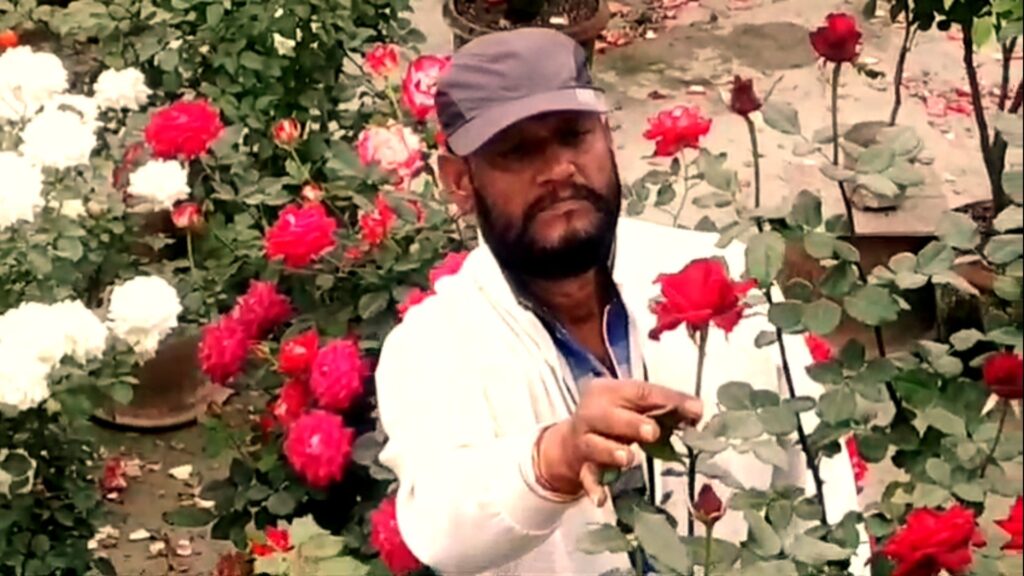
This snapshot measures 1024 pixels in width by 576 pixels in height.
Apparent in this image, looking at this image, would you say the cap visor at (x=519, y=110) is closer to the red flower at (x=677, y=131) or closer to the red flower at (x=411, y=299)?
the red flower at (x=677, y=131)

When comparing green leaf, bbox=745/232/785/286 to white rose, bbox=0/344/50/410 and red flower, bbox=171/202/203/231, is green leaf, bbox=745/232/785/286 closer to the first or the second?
white rose, bbox=0/344/50/410

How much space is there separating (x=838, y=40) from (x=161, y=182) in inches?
37.5

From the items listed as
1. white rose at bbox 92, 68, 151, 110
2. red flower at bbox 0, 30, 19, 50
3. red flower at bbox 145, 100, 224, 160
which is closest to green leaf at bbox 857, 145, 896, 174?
red flower at bbox 145, 100, 224, 160

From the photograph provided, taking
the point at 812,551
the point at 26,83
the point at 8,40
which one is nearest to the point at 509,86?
the point at 812,551

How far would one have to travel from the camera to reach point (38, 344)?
1753 millimetres

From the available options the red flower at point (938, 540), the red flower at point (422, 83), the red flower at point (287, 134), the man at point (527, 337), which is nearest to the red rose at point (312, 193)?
the red flower at point (287, 134)

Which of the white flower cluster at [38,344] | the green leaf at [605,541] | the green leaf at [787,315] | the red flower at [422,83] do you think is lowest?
the white flower cluster at [38,344]

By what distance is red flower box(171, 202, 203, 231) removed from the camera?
2105 mm

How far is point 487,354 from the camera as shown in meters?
1.37

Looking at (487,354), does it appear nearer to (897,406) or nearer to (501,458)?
(501,458)

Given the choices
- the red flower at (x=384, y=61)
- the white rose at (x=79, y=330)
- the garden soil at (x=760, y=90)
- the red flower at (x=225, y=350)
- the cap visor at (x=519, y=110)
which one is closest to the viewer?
the cap visor at (x=519, y=110)

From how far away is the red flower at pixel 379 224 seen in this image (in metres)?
1.95

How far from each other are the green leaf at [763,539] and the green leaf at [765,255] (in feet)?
0.55

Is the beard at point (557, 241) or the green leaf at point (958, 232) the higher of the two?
the green leaf at point (958, 232)
